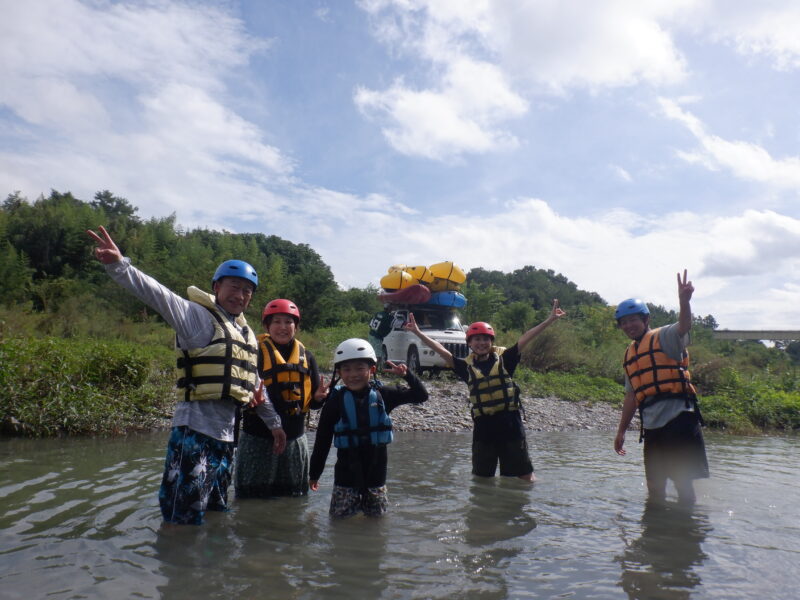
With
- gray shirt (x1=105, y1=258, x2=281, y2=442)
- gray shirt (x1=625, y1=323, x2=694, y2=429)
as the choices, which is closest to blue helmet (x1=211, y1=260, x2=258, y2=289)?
gray shirt (x1=105, y1=258, x2=281, y2=442)

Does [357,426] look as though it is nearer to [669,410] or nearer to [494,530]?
[494,530]

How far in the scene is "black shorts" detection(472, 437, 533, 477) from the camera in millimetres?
5984

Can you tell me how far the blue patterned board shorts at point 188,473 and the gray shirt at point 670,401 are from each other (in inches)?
148

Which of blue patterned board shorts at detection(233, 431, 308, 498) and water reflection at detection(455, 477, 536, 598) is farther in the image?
blue patterned board shorts at detection(233, 431, 308, 498)

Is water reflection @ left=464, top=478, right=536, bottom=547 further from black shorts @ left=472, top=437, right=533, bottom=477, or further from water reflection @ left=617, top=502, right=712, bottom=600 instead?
water reflection @ left=617, top=502, right=712, bottom=600

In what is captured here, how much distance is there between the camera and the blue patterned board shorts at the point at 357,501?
4543mm

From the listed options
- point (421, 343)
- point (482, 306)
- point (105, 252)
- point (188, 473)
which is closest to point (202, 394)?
point (188, 473)

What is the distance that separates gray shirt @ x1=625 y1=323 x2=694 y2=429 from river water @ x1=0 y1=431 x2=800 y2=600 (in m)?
0.85

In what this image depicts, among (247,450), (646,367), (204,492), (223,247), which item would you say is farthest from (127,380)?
(223,247)

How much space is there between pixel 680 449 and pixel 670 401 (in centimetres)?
42

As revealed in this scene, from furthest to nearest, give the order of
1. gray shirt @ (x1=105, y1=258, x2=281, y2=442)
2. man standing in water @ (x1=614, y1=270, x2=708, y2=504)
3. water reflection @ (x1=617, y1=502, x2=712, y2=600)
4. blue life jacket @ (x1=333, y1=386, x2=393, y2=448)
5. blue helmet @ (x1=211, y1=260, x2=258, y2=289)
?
man standing in water @ (x1=614, y1=270, x2=708, y2=504) < blue life jacket @ (x1=333, y1=386, x2=393, y2=448) < blue helmet @ (x1=211, y1=260, x2=258, y2=289) < gray shirt @ (x1=105, y1=258, x2=281, y2=442) < water reflection @ (x1=617, y1=502, x2=712, y2=600)

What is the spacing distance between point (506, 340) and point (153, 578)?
18.8m

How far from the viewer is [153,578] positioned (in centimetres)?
337

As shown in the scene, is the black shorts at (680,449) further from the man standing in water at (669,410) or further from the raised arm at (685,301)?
the raised arm at (685,301)
